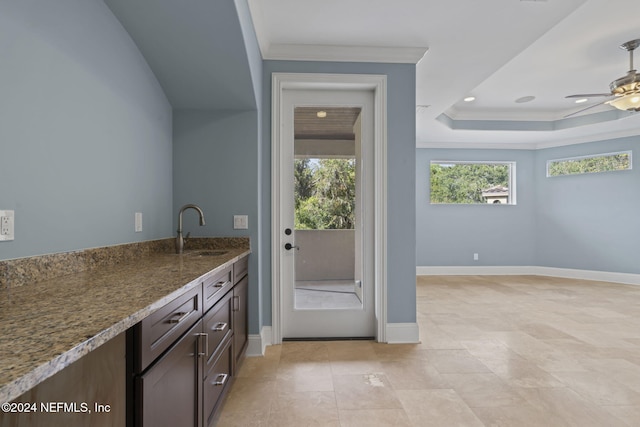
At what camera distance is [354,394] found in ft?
6.59

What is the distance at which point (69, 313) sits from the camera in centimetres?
80

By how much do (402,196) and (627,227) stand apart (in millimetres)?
5164

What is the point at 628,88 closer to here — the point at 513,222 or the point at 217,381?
the point at 513,222

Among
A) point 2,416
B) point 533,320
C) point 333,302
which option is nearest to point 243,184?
point 333,302

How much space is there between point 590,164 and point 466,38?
192 inches

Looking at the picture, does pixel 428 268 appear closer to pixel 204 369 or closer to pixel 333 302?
pixel 333 302

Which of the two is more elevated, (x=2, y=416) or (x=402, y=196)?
(x=402, y=196)

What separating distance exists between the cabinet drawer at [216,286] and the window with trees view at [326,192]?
3.85ft

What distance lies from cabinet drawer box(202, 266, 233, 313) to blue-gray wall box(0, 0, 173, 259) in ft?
2.07

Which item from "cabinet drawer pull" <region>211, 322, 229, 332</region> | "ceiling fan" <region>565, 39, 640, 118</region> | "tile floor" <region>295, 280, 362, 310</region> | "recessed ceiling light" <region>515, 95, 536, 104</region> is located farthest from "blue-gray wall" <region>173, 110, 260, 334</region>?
"recessed ceiling light" <region>515, 95, 536, 104</region>

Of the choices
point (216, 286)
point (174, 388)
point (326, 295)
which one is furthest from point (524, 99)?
point (174, 388)

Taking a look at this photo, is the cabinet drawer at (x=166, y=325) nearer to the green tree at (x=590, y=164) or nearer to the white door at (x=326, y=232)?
the white door at (x=326, y=232)

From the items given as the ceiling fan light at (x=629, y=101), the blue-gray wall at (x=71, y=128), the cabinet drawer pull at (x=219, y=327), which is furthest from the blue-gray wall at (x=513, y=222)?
the blue-gray wall at (x=71, y=128)

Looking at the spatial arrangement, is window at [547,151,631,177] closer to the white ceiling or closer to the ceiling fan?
the white ceiling
